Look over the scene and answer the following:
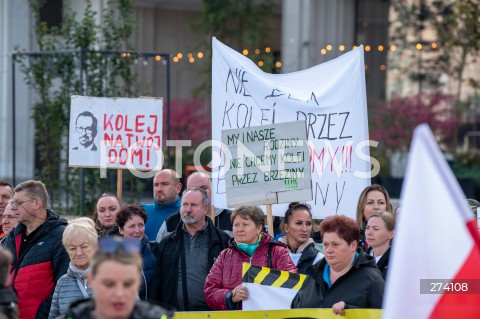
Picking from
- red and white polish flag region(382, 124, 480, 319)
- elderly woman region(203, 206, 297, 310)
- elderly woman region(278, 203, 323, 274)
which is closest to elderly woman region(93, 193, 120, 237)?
elderly woman region(278, 203, 323, 274)

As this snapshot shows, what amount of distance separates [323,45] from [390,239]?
51.5 ft

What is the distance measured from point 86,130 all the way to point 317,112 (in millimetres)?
2768

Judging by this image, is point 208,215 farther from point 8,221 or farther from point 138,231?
point 8,221

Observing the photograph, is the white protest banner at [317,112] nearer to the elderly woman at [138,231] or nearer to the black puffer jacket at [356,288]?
the elderly woman at [138,231]

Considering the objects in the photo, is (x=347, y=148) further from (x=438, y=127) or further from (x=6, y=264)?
(x=438, y=127)

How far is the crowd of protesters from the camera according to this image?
6.95 m

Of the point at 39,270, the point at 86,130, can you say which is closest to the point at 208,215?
the point at 86,130

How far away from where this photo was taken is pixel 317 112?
10328 millimetres

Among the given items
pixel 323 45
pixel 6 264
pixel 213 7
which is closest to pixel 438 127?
pixel 323 45

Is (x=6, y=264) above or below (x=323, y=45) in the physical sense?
below

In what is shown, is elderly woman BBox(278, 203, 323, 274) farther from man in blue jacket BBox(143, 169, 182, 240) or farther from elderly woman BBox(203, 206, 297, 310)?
man in blue jacket BBox(143, 169, 182, 240)

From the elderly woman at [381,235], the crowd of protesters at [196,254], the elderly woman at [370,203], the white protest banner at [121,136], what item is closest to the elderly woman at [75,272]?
the crowd of protesters at [196,254]

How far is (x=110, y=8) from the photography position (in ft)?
54.2

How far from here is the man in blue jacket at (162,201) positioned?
33.6 feet
